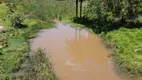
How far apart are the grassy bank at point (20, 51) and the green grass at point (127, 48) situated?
407 centimetres

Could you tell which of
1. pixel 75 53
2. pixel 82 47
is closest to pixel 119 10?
pixel 82 47

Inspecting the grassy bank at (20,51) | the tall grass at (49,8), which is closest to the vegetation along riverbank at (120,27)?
the tall grass at (49,8)

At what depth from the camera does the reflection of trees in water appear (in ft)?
49.5

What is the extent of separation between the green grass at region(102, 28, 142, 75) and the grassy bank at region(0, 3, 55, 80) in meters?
4.07

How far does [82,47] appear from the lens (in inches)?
672

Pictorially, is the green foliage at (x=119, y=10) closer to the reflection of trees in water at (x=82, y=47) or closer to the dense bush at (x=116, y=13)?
the dense bush at (x=116, y=13)

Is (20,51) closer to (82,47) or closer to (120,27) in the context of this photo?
(82,47)

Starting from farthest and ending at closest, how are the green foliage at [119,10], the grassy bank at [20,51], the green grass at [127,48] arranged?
the green foliage at [119,10]
the green grass at [127,48]
the grassy bank at [20,51]

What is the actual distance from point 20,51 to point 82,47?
4624 millimetres

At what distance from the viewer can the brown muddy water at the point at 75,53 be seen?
12.5 meters

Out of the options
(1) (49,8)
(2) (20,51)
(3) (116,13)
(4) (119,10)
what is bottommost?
(2) (20,51)

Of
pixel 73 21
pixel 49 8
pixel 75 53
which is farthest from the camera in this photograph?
pixel 49 8

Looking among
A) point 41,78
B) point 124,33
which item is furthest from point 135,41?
point 41,78

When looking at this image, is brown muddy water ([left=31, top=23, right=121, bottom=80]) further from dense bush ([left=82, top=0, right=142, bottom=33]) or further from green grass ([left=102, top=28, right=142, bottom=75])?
dense bush ([left=82, top=0, right=142, bottom=33])
